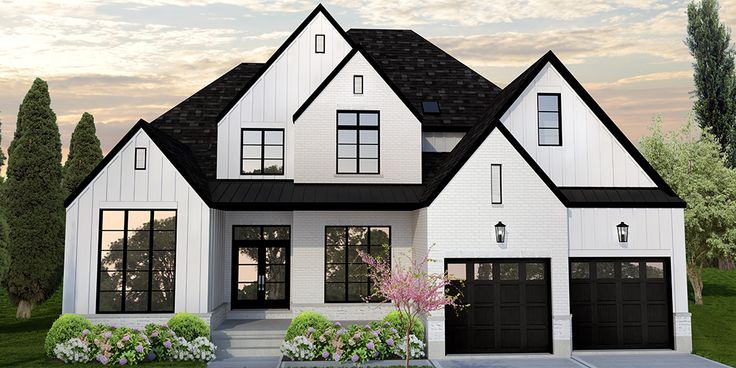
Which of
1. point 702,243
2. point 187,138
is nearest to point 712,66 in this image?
point 702,243

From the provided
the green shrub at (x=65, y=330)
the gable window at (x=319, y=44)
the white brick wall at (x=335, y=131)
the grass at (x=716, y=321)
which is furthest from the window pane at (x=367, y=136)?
the grass at (x=716, y=321)

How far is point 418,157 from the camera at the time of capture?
60.0 feet

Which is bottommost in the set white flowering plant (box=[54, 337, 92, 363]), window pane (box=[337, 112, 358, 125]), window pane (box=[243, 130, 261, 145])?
white flowering plant (box=[54, 337, 92, 363])

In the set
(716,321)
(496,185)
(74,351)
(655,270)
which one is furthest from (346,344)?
(716,321)

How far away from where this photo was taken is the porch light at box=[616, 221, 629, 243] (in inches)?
634

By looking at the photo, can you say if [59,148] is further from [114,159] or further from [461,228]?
[461,228]

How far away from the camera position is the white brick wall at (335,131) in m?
18.0

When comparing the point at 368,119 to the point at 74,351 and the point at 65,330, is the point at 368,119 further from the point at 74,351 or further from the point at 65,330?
the point at 74,351

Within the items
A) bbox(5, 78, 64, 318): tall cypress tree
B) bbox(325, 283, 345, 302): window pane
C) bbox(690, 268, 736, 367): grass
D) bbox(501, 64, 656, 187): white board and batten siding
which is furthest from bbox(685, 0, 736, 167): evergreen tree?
bbox(5, 78, 64, 318): tall cypress tree

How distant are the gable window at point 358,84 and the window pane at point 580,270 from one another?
27.3 feet

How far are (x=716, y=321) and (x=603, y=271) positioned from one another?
10.6 meters

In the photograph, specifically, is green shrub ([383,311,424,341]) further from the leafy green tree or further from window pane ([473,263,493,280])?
the leafy green tree

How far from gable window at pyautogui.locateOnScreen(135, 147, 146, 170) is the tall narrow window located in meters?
9.59

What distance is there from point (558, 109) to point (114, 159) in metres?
13.0
